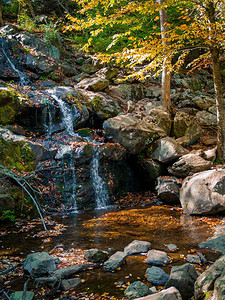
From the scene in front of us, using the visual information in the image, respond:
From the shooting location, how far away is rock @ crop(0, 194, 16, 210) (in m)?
6.19

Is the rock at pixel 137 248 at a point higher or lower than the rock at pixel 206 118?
lower

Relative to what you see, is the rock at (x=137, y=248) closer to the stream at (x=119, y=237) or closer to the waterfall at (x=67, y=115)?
the stream at (x=119, y=237)

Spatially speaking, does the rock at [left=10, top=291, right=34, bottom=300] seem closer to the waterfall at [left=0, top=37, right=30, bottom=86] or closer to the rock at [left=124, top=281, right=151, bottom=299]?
the rock at [left=124, top=281, right=151, bottom=299]

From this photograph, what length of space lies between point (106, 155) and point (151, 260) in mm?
5201

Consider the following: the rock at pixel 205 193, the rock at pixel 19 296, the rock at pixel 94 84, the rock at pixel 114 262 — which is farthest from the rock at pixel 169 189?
the rock at pixel 94 84

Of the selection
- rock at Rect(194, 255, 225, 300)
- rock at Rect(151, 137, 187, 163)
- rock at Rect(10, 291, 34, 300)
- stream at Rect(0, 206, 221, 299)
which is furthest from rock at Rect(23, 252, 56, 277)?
rock at Rect(151, 137, 187, 163)

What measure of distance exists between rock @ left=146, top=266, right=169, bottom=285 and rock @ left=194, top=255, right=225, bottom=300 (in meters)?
0.72

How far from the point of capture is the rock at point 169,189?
7.99 metres

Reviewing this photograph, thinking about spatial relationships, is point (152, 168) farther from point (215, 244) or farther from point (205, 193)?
point (215, 244)

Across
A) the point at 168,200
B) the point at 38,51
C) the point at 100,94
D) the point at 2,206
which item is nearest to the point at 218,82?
the point at 168,200

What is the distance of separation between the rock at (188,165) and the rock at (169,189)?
0.33m

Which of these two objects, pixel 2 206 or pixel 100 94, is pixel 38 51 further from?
pixel 2 206

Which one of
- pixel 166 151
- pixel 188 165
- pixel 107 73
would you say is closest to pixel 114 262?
pixel 188 165

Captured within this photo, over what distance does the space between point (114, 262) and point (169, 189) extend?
4.59 meters
